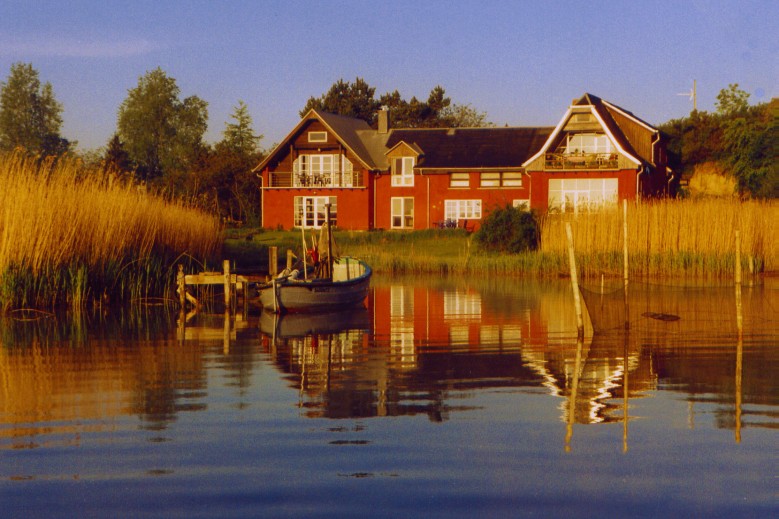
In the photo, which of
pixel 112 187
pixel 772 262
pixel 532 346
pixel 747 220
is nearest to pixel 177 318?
pixel 112 187

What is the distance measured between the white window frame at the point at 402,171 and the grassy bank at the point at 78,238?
31.6 metres

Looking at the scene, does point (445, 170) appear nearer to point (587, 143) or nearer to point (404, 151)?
point (404, 151)

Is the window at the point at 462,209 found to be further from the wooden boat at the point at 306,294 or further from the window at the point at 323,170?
the wooden boat at the point at 306,294

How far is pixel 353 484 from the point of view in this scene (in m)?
8.60

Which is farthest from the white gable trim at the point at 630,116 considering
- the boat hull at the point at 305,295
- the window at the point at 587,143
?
the boat hull at the point at 305,295

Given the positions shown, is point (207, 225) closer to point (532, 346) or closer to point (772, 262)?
point (532, 346)

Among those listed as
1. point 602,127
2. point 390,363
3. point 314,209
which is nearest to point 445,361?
point 390,363

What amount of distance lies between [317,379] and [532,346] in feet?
16.3

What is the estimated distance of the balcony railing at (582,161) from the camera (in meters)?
51.0

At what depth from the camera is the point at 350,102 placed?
3324 inches

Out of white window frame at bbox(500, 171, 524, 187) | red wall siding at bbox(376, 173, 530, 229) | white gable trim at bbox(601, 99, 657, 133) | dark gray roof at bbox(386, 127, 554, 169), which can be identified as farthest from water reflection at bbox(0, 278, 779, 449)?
dark gray roof at bbox(386, 127, 554, 169)

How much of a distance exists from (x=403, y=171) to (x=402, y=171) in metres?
0.07

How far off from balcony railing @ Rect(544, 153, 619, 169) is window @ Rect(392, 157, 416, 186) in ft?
30.9

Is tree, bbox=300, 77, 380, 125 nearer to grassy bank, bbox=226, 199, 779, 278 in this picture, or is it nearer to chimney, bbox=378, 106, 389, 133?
chimney, bbox=378, 106, 389, 133
